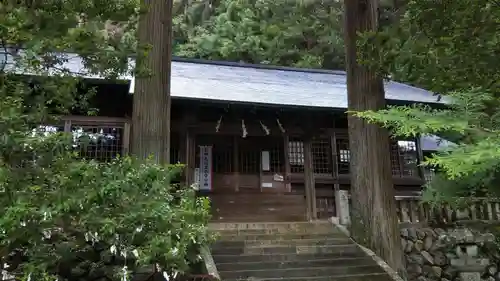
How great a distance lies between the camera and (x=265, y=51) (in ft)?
65.4

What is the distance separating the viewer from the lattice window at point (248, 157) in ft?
36.9

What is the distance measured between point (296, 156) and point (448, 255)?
4.43m

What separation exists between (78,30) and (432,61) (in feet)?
13.1

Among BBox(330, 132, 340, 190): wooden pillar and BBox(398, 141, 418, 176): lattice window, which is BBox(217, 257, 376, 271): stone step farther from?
BBox(398, 141, 418, 176): lattice window

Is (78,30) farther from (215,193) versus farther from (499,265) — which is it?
(499,265)

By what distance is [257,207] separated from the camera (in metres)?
11.0

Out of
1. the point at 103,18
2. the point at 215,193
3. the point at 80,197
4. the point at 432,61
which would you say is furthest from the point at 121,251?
the point at 215,193

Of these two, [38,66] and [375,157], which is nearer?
[38,66]

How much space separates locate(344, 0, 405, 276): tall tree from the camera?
24.9ft

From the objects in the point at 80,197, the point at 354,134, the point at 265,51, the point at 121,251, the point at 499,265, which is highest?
the point at 265,51

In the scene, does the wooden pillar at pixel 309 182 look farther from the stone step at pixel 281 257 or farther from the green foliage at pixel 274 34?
the green foliage at pixel 274 34

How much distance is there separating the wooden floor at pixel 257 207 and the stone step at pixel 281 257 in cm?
280

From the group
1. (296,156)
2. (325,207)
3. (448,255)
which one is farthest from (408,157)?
(448,255)

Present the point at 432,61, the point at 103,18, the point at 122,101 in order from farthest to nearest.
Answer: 1. the point at 122,101
2. the point at 432,61
3. the point at 103,18
